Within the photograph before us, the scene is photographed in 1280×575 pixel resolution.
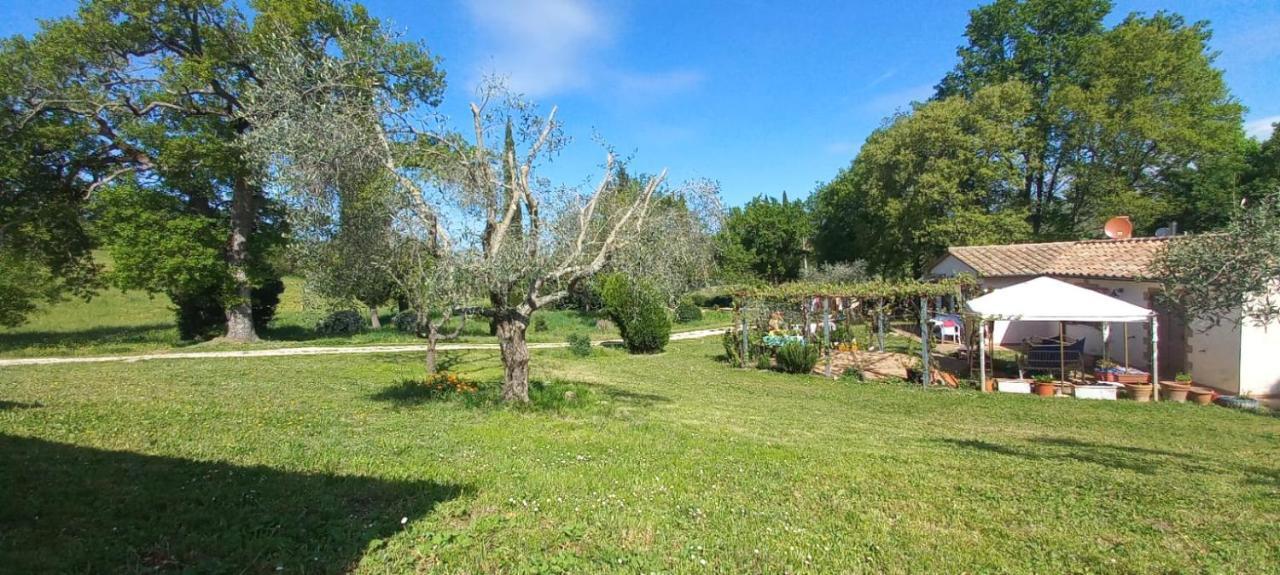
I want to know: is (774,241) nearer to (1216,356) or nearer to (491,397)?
(1216,356)

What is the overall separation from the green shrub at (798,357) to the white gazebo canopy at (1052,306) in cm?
396

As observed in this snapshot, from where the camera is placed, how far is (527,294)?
329 inches

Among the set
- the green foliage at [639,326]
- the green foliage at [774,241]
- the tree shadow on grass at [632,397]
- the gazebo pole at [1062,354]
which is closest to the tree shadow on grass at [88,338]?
the green foliage at [639,326]

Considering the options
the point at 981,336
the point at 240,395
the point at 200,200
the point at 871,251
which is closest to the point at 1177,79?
the point at 871,251

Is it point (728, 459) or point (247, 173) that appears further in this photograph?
point (247, 173)

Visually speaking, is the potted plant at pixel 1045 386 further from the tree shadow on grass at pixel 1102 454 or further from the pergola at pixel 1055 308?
the tree shadow on grass at pixel 1102 454

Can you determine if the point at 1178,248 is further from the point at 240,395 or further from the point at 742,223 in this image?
the point at 742,223

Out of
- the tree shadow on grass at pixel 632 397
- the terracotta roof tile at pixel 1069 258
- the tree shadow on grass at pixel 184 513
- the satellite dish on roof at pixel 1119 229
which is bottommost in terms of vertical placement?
the tree shadow on grass at pixel 632 397

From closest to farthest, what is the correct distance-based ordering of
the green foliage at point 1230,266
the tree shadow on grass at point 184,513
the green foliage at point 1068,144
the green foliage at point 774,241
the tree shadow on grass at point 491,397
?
the tree shadow on grass at point 184,513, the green foliage at point 1230,266, the tree shadow on grass at point 491,397, the green foliage at point 1068,144, the green foliage at point 774,241

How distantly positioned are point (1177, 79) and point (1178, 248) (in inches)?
1001

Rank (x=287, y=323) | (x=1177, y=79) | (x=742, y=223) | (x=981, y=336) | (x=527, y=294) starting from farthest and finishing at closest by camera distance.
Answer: (x=742, y=223), (x=287, y=323), (x=1177, y=79), (x=981, y=336), (x=527, y=294)

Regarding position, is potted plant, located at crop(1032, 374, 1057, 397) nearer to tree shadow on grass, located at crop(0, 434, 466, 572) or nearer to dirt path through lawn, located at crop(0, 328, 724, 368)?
tree shadow on grass, located at crop(0, 434, 466, 572)

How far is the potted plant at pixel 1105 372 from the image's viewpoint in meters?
14.0

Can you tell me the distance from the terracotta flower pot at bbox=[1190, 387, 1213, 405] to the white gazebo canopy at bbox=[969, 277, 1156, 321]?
1.68 metres
